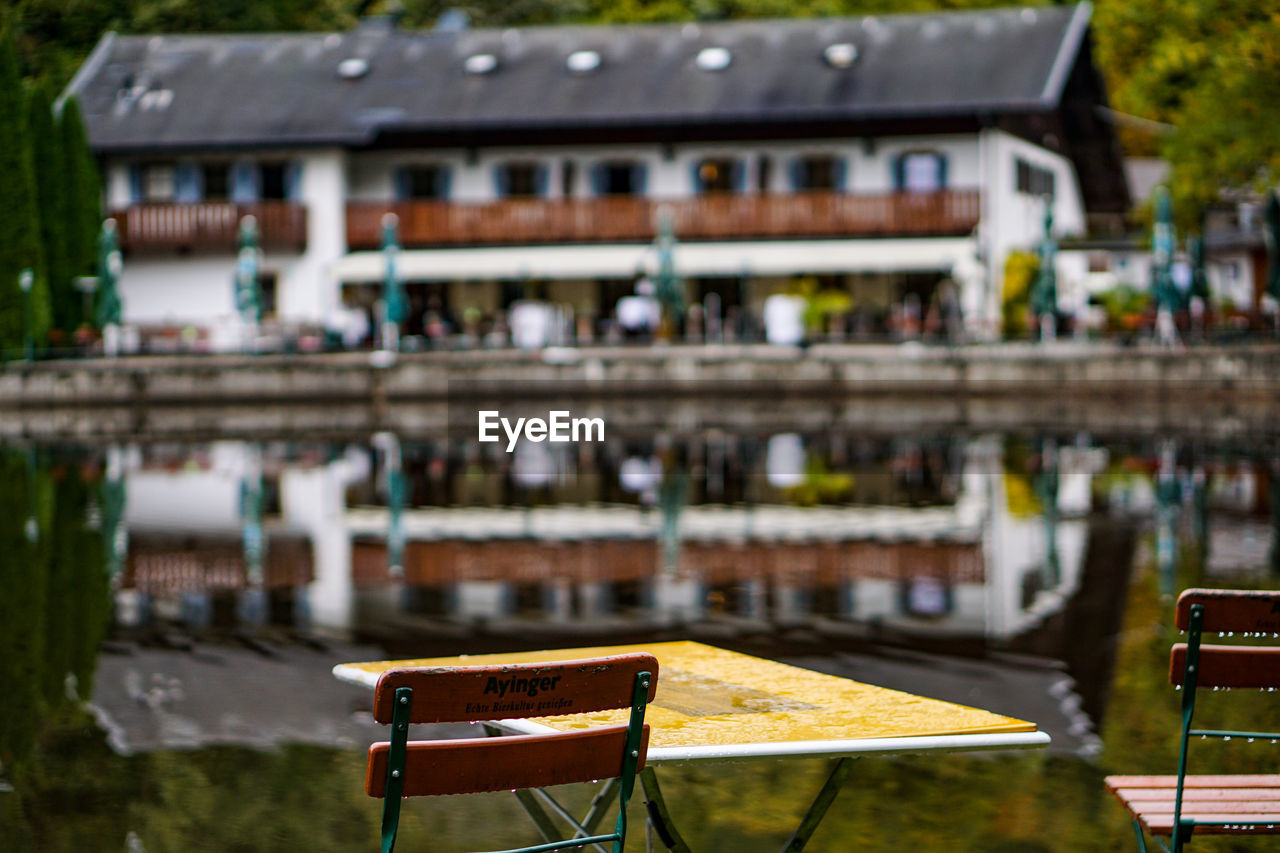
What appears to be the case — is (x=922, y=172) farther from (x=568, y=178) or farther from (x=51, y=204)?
(x=51, y=204)

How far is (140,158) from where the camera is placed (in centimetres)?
5000

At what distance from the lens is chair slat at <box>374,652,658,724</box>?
4.04 m

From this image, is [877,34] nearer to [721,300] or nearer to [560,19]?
[721,300]

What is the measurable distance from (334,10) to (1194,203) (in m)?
36.5

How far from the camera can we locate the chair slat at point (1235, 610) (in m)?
4.70

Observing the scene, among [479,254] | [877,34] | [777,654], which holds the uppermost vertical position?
[877,34]

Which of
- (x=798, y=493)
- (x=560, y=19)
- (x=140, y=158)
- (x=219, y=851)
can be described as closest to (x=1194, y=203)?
(x=798, y=493)

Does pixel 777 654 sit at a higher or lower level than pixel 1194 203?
lower

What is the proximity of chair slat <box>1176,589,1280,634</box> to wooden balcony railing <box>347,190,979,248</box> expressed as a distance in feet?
143

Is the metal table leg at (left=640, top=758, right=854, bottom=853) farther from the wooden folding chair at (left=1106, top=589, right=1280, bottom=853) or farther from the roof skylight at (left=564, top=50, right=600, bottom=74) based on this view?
the roof skylight at (left=564, top=50, right=600, bottom=74)

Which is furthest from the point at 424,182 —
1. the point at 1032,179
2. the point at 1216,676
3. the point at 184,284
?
the point at 1216,676

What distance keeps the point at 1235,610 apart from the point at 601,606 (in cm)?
786

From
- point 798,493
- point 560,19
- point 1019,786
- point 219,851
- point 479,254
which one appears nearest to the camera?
point 219,851

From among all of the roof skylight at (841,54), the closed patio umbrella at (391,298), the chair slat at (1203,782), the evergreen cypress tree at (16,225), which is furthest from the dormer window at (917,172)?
the chair slat at (1203,782)
